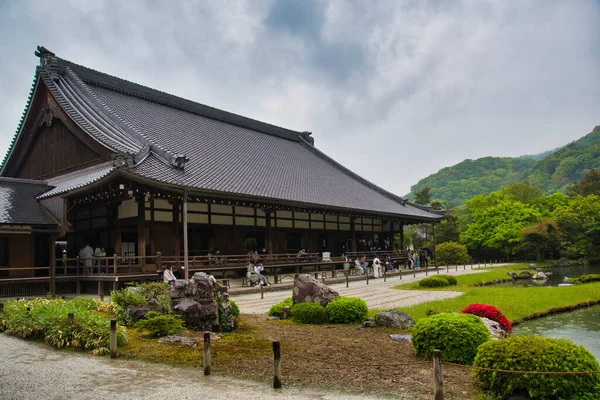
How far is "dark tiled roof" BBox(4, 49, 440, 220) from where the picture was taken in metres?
20.9

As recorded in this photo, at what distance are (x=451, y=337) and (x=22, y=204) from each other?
58.4 feet

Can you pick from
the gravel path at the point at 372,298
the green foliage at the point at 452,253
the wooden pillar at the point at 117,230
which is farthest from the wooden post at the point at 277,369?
the green foliage at the point at 452,253

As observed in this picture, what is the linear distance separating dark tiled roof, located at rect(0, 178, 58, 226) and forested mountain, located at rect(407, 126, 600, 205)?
111 m

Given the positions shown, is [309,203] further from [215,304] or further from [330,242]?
[215,304]

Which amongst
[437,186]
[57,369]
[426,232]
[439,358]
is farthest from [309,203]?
[437,186]

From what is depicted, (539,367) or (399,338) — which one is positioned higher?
(539,367)

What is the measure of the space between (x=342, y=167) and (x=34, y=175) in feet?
77.7

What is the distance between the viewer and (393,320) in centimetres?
1120

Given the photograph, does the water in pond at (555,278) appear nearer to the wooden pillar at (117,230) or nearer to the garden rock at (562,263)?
the garden rock at (562,263)

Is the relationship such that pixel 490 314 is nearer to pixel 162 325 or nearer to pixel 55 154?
pixel 162 325

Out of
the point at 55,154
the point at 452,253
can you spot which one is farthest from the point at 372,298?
the point at 452,253

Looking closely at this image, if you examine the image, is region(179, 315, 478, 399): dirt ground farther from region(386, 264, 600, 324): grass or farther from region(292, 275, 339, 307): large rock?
region(386, 264, 600, 324): grass

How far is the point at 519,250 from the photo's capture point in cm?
5228

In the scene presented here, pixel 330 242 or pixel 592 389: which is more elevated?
pixel 330 242
